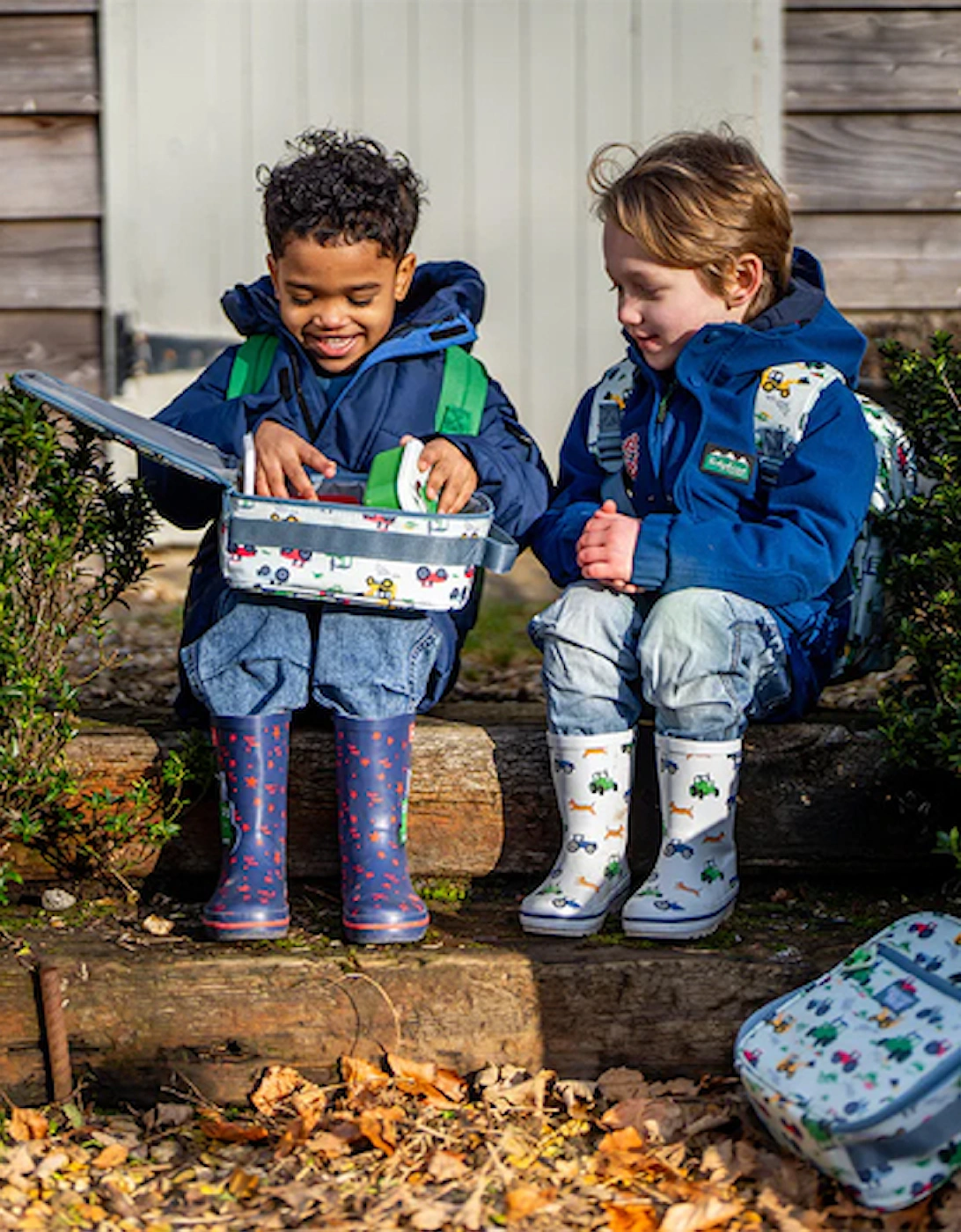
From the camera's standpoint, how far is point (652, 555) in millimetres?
2910

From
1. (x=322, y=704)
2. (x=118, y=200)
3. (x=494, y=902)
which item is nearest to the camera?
(x=322, y=704)

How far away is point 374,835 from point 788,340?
118 centimetres

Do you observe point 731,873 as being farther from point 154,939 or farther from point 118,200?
point 118,200

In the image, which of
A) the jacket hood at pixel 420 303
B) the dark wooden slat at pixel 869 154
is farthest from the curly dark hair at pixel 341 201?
the dark wooden slat at pixel 869 154

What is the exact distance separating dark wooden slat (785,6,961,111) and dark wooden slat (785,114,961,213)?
47mm

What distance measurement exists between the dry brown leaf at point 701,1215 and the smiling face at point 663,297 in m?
1.50

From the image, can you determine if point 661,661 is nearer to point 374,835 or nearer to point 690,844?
point 690,844

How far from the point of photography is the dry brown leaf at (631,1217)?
2.42 m

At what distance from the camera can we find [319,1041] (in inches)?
110

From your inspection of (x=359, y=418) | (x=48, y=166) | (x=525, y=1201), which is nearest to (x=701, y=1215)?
(x=525, y=1201)

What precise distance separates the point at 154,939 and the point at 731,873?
1.03 m

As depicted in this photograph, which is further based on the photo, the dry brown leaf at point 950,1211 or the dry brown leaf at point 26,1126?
the dry brown leaf at point 26,1126

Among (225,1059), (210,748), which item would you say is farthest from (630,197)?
(225,1059)

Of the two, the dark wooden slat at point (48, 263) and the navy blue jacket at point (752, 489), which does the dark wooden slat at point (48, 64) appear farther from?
the navy blue jacket at point (752, 489)
